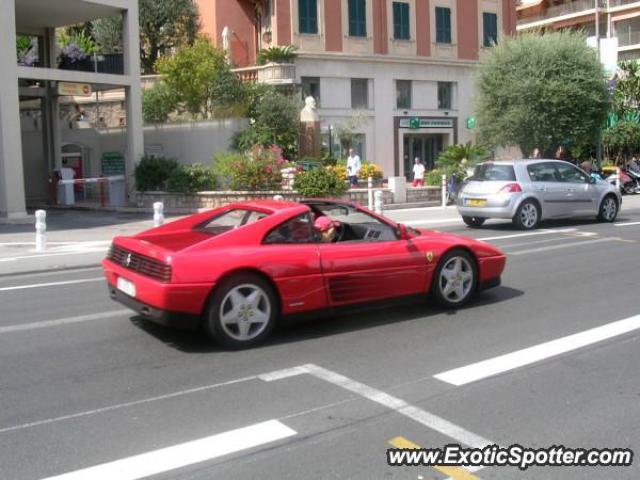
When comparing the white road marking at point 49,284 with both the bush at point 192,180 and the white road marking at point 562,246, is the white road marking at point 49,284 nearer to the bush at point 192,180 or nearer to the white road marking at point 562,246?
the white road marking at point 562,246

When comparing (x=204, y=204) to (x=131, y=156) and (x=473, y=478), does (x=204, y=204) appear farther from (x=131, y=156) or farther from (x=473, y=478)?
(x=473, y=478)

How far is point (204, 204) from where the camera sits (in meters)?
23.5

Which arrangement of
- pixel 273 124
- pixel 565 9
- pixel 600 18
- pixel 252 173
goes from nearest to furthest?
pixel 252 173 → pixel 273 124 → pixel 600 18 → pixel 565 9

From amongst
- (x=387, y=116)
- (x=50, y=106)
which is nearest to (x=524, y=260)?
(x=50, y=106)

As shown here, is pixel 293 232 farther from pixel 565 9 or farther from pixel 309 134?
pixel 565 9

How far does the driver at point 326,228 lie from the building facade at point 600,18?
55.9 metres

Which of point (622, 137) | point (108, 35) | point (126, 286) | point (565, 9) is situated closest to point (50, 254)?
point (126, 286)

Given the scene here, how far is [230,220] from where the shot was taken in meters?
7.34

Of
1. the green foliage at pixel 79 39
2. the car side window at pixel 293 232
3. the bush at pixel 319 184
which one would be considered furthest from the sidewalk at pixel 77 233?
the green foliage at pixel 79 39

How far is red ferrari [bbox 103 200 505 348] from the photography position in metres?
6.25

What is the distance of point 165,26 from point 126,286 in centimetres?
3216

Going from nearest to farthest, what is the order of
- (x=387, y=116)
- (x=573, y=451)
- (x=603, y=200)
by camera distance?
(x=573, y=451) < (x=603, y=200) < (x=387, y=116)

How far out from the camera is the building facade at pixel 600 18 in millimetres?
60750

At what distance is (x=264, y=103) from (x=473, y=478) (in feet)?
89.0
